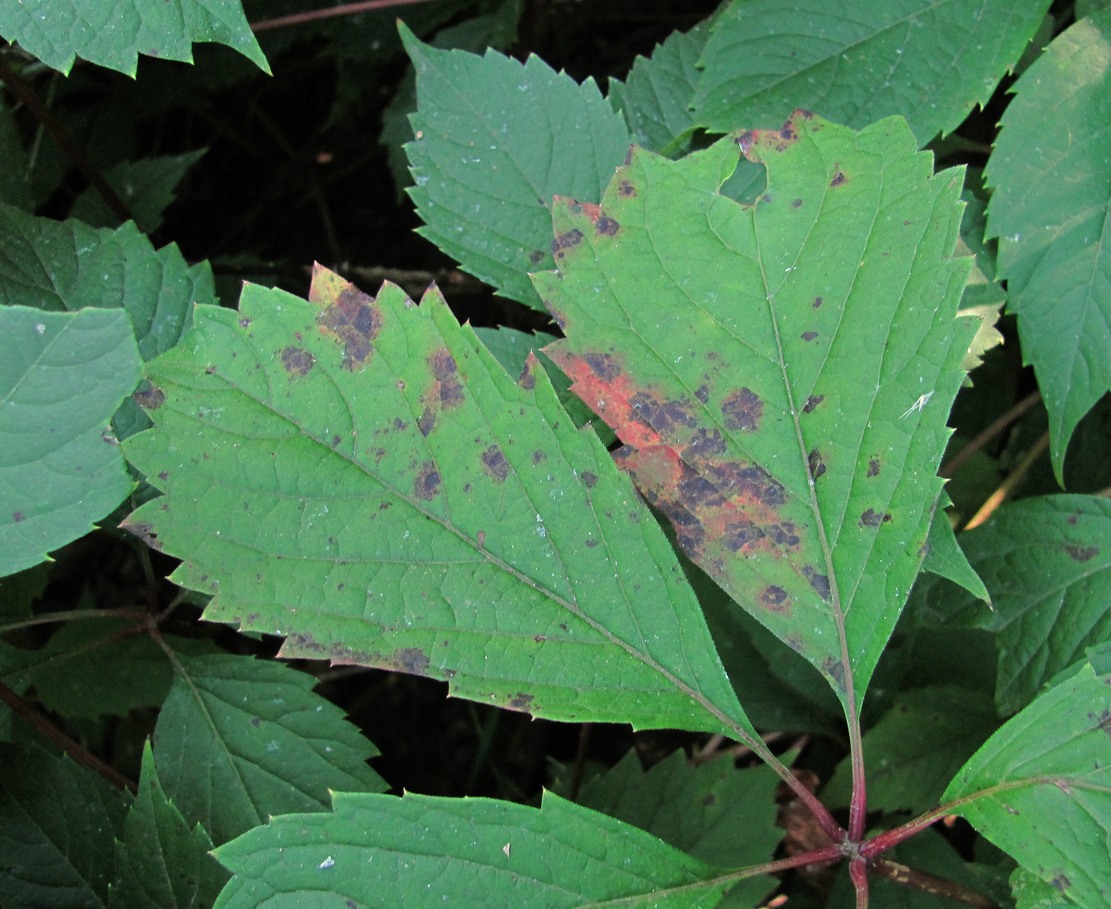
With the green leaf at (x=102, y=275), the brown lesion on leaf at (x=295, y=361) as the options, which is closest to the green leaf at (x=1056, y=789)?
the brown lesion on leaf at (x=295, y=361)

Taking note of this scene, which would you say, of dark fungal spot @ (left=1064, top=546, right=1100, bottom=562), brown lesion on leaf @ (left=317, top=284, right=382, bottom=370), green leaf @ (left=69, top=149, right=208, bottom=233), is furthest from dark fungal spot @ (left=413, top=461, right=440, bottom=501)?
green leaf @ (left=69, top=149, right=208, bottom=233)

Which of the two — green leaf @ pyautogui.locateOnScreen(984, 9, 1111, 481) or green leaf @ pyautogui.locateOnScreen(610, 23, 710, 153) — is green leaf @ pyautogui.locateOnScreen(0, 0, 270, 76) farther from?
green leaf @ pyautogui.locateOnScreen(984, 9, 1111, 481)

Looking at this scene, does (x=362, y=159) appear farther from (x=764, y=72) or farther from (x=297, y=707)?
(x=297, y=707)

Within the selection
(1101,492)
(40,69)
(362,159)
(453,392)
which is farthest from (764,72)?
(40,69)

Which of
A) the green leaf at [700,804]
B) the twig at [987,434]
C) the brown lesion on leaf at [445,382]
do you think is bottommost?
the green leaf at [700,804]

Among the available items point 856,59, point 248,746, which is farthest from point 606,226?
point 248,746

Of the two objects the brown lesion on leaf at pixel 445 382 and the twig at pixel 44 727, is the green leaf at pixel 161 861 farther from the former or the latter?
the brown lesion on leaf at pixel 445 382

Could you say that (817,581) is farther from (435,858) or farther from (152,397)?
(152,397)
